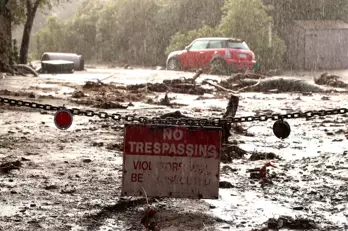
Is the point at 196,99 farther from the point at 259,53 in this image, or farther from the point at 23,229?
the point at 259,53

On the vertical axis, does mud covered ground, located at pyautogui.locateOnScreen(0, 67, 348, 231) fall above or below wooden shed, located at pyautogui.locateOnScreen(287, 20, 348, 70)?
below

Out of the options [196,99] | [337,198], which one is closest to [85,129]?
[337,198]

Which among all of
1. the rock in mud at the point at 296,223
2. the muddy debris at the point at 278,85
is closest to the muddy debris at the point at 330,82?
the muddy debris at the point at 278,85

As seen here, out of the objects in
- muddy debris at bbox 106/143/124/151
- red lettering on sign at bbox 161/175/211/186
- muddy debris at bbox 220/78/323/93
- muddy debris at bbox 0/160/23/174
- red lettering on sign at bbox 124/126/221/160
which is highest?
red lettering on sign at bbox 124/126/221/160

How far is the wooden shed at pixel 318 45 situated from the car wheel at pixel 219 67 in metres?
12.4

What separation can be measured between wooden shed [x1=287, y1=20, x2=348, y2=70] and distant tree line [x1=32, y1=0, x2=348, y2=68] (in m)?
0.79

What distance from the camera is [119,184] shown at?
580cm

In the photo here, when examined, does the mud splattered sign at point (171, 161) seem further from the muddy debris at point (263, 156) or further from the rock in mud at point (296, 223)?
the muddy debris at point (263, 156)

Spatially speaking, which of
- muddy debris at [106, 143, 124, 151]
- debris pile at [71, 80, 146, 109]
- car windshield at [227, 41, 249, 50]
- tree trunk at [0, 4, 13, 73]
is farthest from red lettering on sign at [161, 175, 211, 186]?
car windshield at [227, 41, 249, 50]

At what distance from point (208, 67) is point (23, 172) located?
21.5 meters

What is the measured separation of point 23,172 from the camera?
6164 mm

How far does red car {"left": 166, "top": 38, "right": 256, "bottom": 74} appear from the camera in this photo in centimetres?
2655

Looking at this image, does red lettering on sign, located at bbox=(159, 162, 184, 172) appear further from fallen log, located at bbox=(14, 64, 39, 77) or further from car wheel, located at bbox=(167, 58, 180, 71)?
car wheel, located at bbox=(167, 58, 180, 71)

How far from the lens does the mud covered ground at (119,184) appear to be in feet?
15.3
